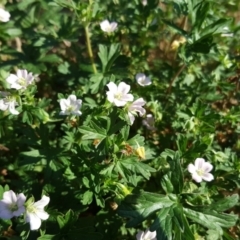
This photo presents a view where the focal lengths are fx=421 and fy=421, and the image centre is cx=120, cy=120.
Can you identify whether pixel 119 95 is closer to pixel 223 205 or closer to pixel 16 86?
pixel 16 86

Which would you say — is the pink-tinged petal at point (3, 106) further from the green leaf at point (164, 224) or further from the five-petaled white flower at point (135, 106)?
the green leaf at point (164, 224)

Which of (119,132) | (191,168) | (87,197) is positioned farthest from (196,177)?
(87,197)

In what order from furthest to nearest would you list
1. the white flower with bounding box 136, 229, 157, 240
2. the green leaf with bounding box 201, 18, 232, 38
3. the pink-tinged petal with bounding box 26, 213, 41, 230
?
the green leaf with bounding box 201, 18, 232, 38, the white flower with bounding box 136, 229, 157, 240, the pink-tinged petal with bounding box 26, 213, 41, 230

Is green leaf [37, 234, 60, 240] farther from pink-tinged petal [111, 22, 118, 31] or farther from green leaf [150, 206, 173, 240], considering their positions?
pink-tinged petal [111, 22, 118, 31]

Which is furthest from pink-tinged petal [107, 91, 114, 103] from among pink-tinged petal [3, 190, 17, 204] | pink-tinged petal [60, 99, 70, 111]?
pink-tinged petal [3, 190, 17, 204]

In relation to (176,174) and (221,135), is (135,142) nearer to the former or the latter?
(176,174)

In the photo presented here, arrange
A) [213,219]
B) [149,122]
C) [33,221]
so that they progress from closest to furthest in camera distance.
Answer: [33,221] → [213,219] → [149,122]

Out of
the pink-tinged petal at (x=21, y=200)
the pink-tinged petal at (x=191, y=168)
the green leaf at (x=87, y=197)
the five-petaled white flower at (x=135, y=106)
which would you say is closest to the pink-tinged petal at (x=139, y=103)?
the five-petaled white flower at (x=135, y=106)
